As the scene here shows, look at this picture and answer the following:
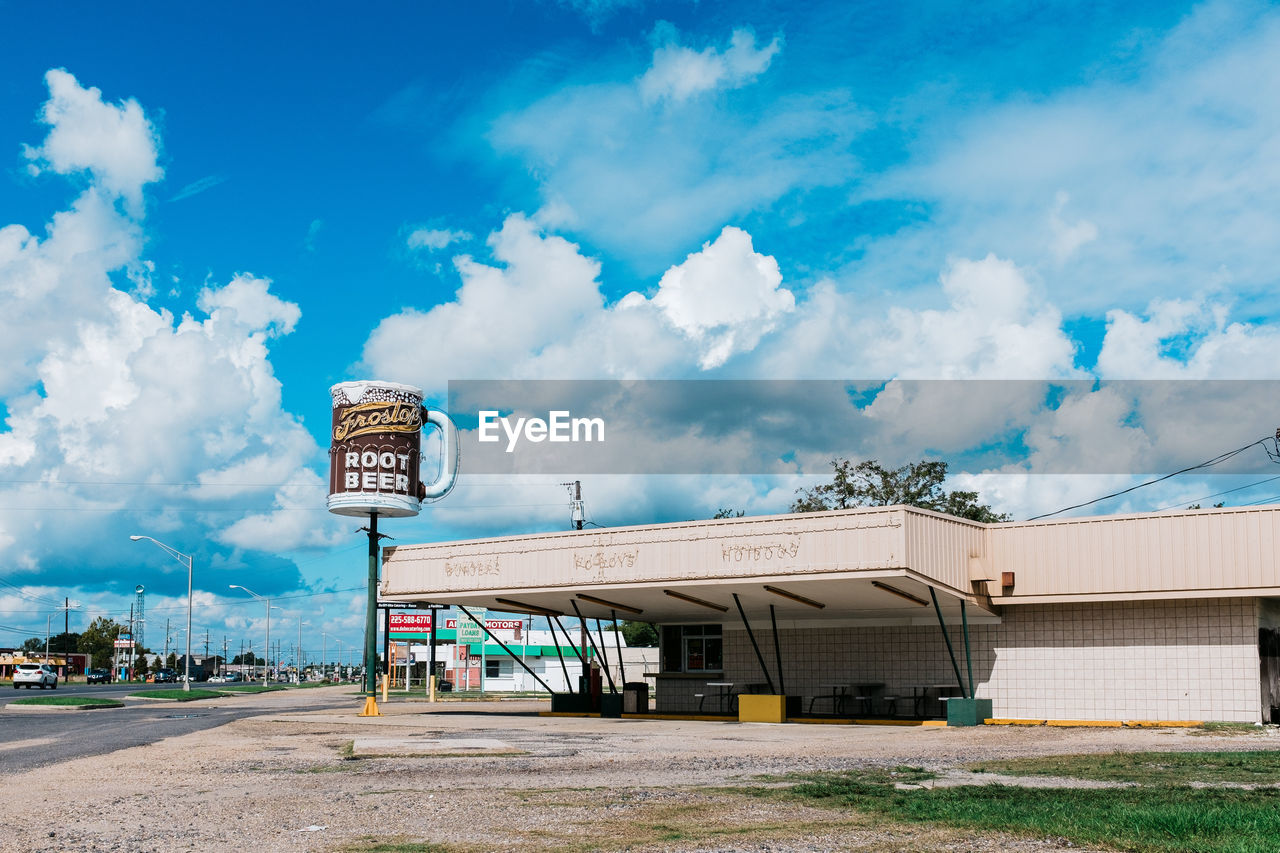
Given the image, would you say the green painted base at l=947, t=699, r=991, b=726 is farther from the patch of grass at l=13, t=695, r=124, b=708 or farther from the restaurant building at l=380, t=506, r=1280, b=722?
the patch of grass at l=13, t=695, r=124, b=708

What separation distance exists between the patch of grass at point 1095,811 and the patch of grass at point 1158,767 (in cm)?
113

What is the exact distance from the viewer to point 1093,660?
29.0 meters

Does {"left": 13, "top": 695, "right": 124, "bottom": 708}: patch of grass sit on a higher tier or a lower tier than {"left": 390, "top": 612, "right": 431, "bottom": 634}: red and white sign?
lower

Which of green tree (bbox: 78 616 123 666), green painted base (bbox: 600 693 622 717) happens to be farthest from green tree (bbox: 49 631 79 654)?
green painted base (bbox: 600 693 622 717)

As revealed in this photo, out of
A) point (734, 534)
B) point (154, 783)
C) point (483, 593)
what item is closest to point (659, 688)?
point (483, 593)

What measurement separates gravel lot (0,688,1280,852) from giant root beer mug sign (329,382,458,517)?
17792mm

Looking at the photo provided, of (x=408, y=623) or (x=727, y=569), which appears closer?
(x=727, y=569)

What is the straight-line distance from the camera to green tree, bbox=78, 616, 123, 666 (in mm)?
154625

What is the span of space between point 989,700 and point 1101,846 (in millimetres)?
21393

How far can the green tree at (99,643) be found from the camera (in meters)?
155

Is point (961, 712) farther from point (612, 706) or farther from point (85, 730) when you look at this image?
point (85, 730)

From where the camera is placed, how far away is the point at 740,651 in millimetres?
36562

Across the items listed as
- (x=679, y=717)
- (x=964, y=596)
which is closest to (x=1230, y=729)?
(x=964, y=596)

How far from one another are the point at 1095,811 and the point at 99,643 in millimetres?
165817
